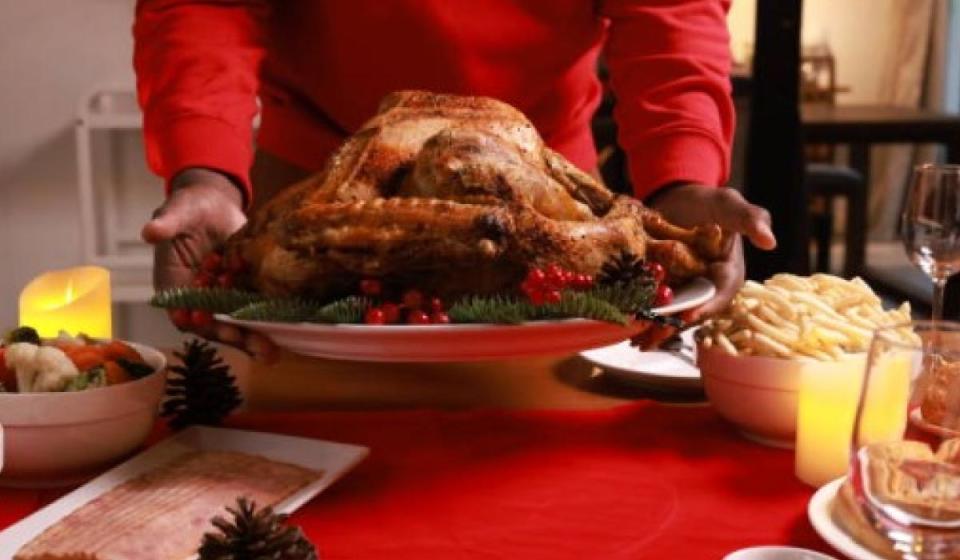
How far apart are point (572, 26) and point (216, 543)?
1075 millimetres

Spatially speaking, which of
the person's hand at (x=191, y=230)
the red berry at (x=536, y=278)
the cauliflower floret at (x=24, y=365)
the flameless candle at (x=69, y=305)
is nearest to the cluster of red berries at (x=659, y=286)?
the red berry at (x=536, y=278)

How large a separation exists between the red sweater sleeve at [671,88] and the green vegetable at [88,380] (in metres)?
0.74

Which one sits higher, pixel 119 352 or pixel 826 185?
pixel 119 352

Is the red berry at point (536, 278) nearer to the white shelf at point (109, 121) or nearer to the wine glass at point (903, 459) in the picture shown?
the wine glass at point (903, 459)

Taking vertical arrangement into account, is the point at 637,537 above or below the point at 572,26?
below

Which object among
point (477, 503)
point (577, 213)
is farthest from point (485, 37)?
point (477, 503)

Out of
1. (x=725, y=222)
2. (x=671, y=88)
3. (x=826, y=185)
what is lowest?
(x=826, y=185)

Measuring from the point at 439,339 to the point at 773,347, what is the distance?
1.22 feet

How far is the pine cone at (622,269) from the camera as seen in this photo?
40.3 inches

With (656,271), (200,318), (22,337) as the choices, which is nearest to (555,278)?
(656,271)

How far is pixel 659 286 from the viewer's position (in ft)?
3.34

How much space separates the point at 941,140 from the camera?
11.5 feet

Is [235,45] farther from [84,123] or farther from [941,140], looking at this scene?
[941,140]

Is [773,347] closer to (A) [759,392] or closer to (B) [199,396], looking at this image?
(A) [759,392]
